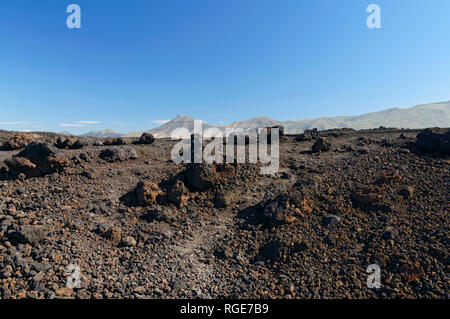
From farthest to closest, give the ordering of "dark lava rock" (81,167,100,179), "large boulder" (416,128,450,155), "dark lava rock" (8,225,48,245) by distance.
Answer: "large boulder" (416,128,450,155), "dark lava rock" (81,167,100,179), "dark lava rock" (8,225,48,245)

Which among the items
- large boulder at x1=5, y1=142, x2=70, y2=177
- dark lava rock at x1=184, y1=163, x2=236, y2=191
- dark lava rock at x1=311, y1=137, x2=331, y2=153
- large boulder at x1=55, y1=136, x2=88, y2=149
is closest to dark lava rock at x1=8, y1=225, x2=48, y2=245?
large boulder at x1=5, y1=142, x2=70, y2=177

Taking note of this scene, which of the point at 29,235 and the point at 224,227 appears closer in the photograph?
the point at 29,235

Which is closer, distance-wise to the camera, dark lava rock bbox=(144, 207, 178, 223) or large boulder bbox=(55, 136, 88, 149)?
dark lava rock bbox=(144, 207, 178, 223)

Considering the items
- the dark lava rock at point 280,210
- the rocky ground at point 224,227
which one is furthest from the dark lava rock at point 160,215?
the dark lava rock at point 280,210

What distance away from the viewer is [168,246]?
5.85 m

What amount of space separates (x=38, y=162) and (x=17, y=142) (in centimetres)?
437

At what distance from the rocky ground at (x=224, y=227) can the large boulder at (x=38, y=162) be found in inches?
1.4

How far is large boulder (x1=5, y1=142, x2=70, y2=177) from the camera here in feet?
24.2

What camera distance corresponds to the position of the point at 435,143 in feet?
29.2

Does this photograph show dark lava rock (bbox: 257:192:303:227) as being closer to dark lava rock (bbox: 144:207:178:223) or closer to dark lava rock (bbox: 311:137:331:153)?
dark lava rock (bbox: 144:207:178:223)

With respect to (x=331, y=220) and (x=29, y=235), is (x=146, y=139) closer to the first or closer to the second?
(x=29, y=235)

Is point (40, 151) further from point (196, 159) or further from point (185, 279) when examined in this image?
point (185, 279)

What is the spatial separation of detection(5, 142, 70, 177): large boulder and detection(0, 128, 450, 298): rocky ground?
0.11 ft

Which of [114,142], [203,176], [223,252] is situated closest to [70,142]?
[114,142]
